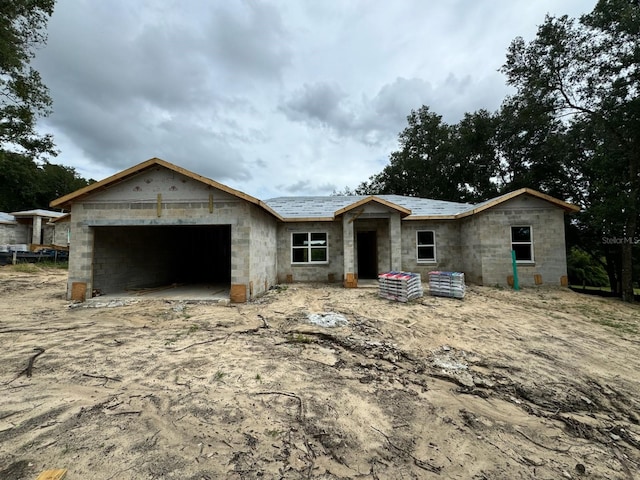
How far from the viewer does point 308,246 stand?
528 inches

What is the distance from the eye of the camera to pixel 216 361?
4355 mm

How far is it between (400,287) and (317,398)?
6296 mm

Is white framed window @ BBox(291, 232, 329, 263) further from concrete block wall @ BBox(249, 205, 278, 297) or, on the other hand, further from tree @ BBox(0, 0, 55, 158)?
tree @ BBox(0, 0, 55, 158)

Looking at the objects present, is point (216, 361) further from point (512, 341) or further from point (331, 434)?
point (512, 341)

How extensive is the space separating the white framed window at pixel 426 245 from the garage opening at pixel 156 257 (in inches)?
371

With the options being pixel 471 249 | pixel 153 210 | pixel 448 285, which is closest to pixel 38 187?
pixel 153 210

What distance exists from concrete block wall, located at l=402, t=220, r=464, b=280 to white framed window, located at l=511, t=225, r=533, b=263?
2252mm

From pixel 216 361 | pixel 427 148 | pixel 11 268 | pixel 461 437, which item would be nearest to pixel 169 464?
pixel 216 361

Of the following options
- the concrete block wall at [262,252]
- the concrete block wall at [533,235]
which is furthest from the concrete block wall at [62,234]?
the concrete block wall at [533,235]

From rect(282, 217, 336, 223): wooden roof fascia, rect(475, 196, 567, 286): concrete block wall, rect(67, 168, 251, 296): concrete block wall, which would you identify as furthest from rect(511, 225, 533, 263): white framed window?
rect(67, 168, 251, 296): concrete block wall

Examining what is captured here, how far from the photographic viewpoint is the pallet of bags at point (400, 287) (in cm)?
894

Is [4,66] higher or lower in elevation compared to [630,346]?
higher

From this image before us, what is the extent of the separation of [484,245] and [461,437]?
434 inches

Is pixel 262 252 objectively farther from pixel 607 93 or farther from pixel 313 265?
pixel 607 93
